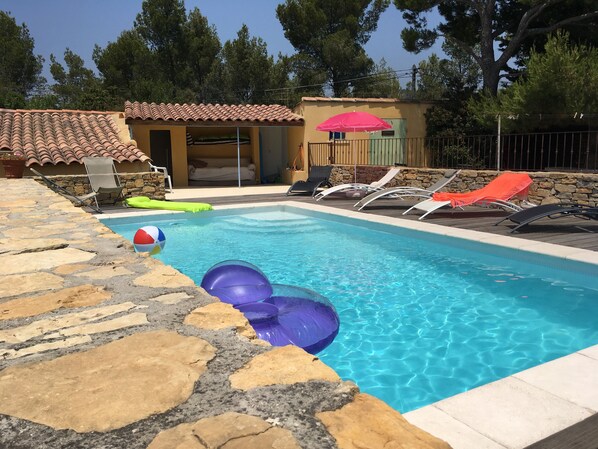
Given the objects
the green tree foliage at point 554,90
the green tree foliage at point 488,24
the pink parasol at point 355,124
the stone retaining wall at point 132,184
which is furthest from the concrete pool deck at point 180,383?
the green tree foliage at point 488,24

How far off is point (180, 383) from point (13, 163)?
11883mm

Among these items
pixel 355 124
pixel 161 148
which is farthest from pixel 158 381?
pixel 161 148

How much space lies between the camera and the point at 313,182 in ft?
47.6

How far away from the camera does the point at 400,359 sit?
3982mm

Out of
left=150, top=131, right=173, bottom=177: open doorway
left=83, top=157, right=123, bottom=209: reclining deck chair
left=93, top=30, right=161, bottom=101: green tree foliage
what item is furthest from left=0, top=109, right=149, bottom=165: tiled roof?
left=93, top=30, right=161, bottom=101: green tree foliage

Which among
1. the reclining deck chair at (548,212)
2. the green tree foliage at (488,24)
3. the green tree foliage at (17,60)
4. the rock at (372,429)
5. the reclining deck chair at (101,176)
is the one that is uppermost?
the green tree foliage at (17,60)

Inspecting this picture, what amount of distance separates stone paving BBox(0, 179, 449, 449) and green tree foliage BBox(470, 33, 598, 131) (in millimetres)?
13804

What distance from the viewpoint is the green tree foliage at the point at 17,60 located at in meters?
32.5

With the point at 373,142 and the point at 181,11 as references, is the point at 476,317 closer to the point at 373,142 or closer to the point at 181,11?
the point at 373,142

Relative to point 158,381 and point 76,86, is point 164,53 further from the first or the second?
point 158,381

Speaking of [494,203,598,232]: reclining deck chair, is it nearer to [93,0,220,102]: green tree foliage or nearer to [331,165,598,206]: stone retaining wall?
[331,165,598,206]: stone retaining wall

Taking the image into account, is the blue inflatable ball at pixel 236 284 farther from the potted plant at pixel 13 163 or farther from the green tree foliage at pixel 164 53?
the green tree foliage at pixel 164 53

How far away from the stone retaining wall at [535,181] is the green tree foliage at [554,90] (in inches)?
159

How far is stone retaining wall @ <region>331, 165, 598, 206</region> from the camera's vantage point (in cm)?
923
